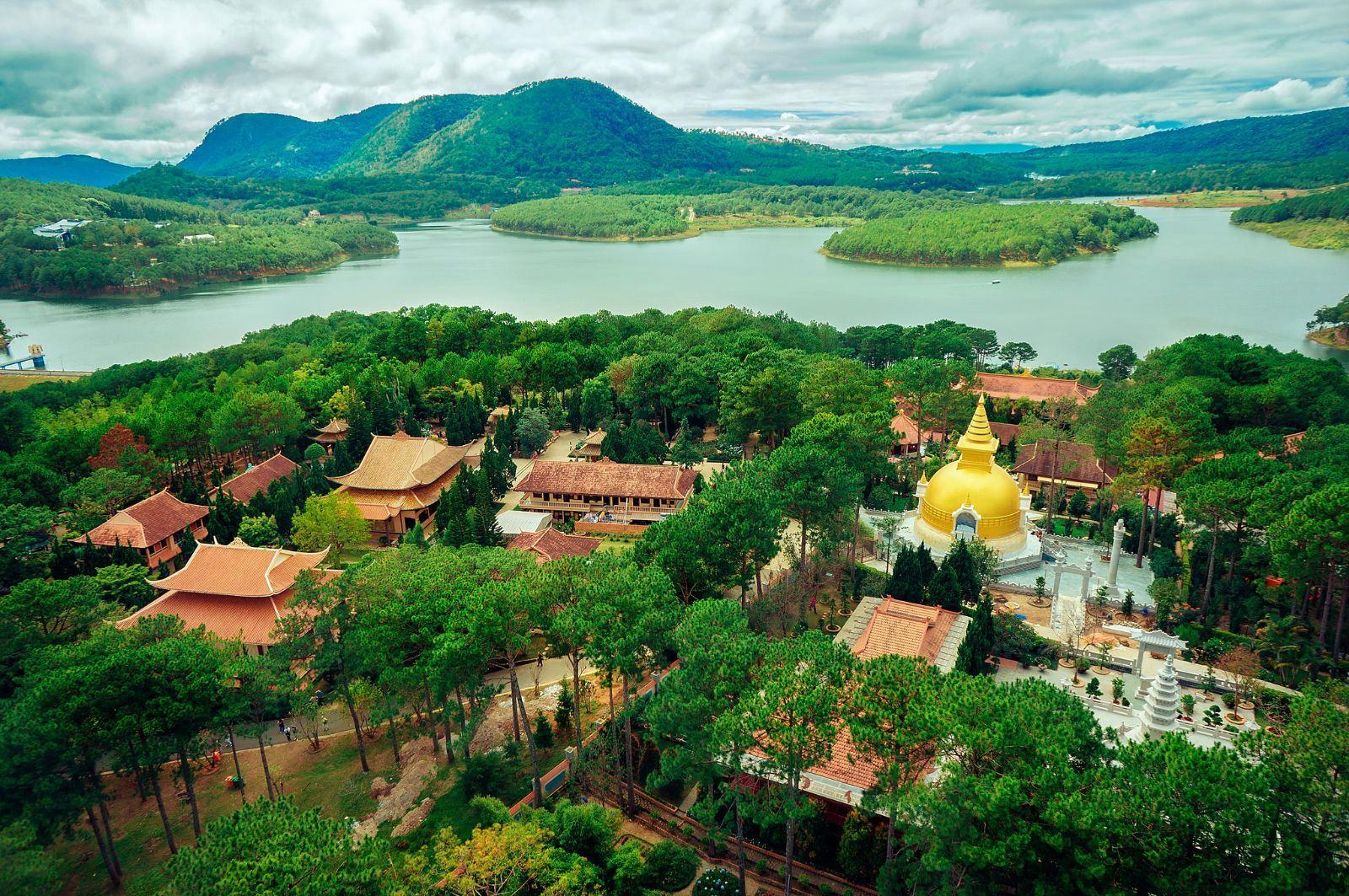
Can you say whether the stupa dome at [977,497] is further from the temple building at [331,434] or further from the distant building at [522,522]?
the temple building at [331,434]

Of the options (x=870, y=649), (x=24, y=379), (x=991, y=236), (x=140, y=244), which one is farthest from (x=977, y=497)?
(x=140, y=244)

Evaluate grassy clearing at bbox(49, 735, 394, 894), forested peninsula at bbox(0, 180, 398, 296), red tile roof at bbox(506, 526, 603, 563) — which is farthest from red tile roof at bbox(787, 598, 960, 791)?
forested peninsula at bbox(0, 180, 398, 296)

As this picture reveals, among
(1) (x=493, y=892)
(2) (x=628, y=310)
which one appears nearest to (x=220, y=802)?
(1) (x=493, y=892)

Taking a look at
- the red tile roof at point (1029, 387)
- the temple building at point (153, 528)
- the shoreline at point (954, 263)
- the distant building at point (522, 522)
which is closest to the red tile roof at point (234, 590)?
the temple building at point (153, 528)

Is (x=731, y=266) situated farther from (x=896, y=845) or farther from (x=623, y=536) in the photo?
(x=896, y=845)

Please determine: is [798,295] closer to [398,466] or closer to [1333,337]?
[1333,337]

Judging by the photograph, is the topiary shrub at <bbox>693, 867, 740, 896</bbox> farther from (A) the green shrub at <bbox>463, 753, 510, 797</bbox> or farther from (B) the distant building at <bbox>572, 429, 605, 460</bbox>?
(B) the distant building at <bbox>572, 429, 605, 460</bbox>
